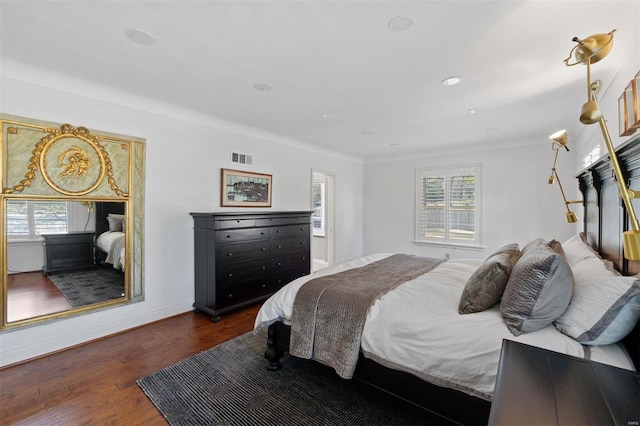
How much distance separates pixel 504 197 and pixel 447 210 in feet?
3.24

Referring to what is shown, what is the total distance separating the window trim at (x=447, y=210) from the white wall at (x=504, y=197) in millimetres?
69

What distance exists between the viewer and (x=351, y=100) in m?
3.21

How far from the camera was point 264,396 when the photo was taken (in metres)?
2.09

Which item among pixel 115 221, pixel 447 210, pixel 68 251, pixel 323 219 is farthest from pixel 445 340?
pixel 323 219

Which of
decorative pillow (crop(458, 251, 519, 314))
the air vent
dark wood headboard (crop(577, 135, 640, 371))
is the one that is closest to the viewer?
dark wood headboard (crop(577, 135, 640, 371))

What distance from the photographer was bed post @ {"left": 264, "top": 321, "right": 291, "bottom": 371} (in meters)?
2.40

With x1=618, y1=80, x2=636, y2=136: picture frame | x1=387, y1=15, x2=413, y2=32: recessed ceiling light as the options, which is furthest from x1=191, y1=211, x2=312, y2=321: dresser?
x1=618, y1=80, x2=636, y2=136: picture frame

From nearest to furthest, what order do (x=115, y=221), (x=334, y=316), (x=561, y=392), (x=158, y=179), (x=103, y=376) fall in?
(x=561, y=392)
(x=334, y=316)
(x=103, y=376)
(x=115, y=221)
(x=158, y=179)

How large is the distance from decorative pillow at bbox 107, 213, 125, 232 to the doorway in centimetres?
331

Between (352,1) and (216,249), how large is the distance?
285 cm

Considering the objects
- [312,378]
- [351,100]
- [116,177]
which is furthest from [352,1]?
[116,177]

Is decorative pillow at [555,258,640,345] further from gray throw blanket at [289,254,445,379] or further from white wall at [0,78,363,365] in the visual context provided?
white wall at [0,78,363,365]

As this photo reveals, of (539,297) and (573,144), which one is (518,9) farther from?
(573,144)

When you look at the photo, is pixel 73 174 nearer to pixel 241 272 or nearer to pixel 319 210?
pixel 241 272
